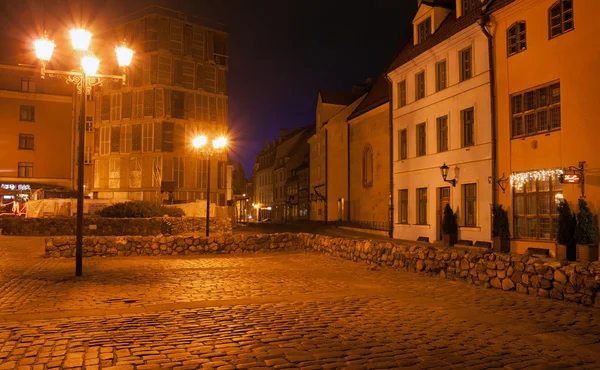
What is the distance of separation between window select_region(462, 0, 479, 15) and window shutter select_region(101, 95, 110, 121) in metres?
36.9

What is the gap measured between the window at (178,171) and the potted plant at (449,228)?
2990 cm

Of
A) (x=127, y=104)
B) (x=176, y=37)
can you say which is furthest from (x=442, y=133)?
(x=127, y=104)

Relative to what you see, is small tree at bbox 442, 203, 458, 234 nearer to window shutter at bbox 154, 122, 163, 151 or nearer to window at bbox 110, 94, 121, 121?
window shutter at bbox 154, 122, 163, 151

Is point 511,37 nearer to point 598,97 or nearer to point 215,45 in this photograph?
point 598,97

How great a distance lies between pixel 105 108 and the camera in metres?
50.4

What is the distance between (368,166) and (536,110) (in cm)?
2030

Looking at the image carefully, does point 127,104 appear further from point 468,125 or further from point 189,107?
point 468,125

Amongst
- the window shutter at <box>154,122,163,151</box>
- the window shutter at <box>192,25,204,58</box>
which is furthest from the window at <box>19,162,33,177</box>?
the window shutter at <box>192,25,204,58</box>

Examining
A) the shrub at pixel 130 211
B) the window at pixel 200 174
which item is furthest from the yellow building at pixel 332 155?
the shrub at pixel 130 211

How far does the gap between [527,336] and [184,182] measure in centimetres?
4329

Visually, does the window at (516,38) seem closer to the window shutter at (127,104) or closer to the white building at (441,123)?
the white building at (441,123)

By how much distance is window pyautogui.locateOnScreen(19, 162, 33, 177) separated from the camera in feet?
178

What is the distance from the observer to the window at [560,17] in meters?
18.2

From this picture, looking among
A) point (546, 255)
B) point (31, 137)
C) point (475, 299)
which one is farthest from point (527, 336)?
point (31, 137)
